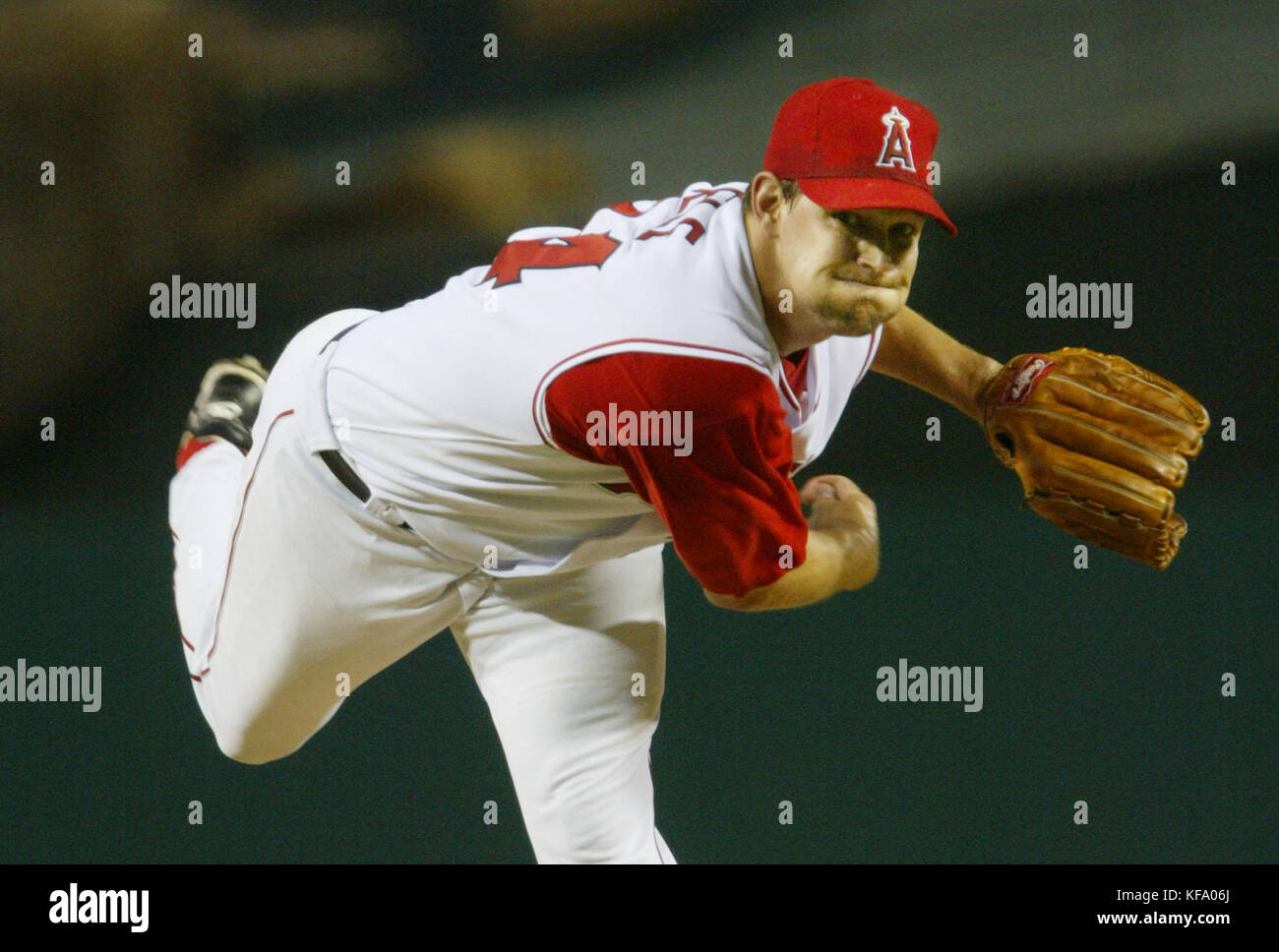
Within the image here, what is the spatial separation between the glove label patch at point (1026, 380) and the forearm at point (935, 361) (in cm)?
3

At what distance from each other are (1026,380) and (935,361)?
0.29ft

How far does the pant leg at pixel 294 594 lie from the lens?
1.43 metres

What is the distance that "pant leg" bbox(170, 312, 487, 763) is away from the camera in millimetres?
1435

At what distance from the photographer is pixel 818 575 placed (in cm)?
Answer: 132

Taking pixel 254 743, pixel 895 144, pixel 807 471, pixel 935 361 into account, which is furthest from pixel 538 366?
pixel 807 471

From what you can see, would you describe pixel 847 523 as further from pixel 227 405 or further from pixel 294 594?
pixel 227 405

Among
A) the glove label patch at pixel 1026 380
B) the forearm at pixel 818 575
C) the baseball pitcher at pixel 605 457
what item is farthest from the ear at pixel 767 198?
the glove label patch at pixel 1026 380

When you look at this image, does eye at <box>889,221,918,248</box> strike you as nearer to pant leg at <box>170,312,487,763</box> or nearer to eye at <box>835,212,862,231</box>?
eye at <box>835,212,862,231</box>

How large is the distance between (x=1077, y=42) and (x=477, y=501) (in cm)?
95

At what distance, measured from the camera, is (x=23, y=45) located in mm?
1901

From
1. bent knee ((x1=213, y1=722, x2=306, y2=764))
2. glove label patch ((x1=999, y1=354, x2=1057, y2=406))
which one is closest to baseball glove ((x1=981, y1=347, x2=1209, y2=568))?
glove label patch ((x1=999, y1=354, x2=1057, y2=406))

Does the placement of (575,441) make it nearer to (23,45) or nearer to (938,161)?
(938,161)

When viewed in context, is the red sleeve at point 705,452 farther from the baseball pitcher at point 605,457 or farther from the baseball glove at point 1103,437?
the baseball glove at point 1103,437

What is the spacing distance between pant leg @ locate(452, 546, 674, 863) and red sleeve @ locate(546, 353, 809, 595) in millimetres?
226
